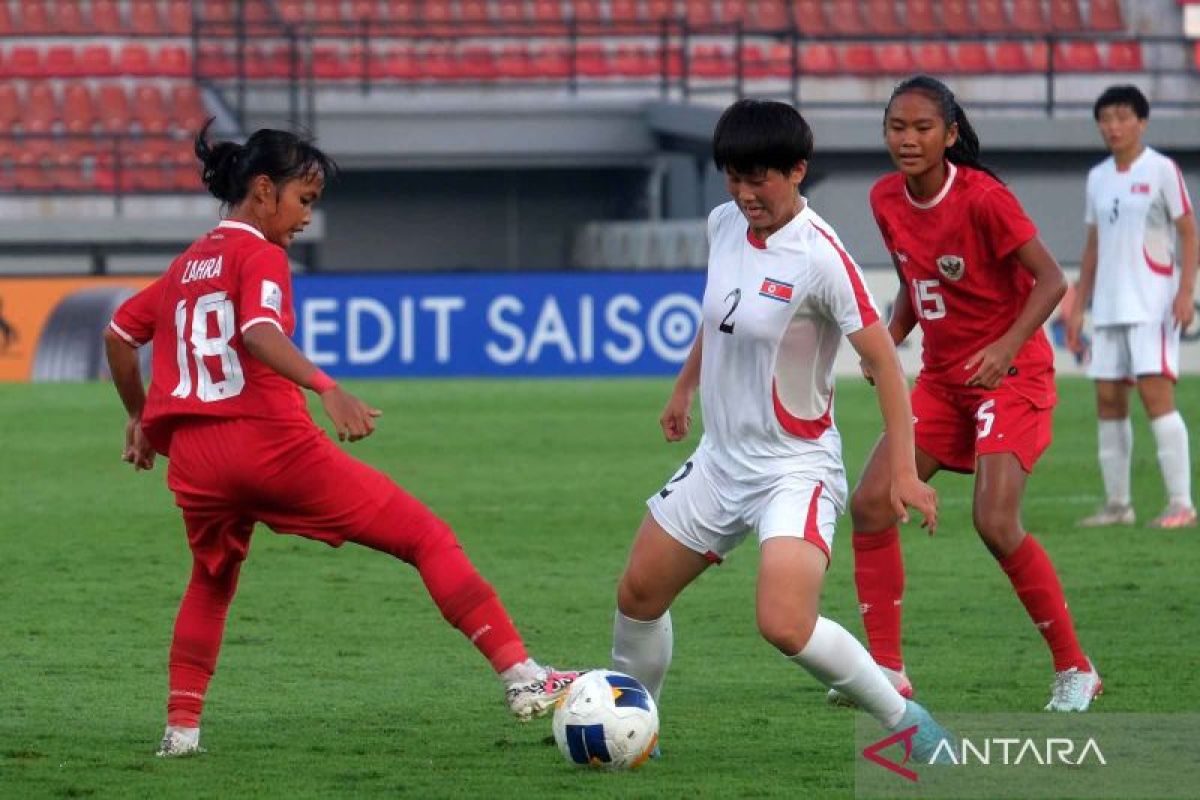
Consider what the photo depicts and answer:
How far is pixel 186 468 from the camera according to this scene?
5.17 meters

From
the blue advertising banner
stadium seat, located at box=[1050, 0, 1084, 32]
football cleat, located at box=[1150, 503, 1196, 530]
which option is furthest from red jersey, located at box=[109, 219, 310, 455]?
stadium seat, located at box=[1050, 0, 1084, 32]

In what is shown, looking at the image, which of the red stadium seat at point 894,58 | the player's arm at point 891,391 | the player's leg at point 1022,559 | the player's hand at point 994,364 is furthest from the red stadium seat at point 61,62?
the player's arm at point 891,391

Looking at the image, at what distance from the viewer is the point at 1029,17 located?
27062 millimetres

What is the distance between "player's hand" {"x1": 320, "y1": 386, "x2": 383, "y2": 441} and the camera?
483 cm

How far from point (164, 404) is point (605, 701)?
50.7 inches

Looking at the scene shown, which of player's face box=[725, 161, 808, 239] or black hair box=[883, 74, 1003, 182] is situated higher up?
black hair box=[883, 74, 1003, 182]

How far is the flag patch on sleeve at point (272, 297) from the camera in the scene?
16.5 feet

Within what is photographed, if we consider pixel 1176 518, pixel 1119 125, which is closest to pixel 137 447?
pixel 1119 125

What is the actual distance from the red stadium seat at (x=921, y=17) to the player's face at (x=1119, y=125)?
17.3 meters

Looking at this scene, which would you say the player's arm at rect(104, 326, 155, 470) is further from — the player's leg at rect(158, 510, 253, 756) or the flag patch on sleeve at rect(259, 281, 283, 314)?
the flag patch on sleeve at rect(259, 281, 283, 314)

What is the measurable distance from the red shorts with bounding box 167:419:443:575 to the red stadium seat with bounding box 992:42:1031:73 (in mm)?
21212

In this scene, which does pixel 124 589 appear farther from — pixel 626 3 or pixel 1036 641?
pixel 626 3

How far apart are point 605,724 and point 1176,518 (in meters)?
5.74

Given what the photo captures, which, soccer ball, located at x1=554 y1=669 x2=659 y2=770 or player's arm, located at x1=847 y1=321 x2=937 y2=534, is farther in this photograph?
soccer ball, located at x1=554 y1=669 x2=659 y2=770
